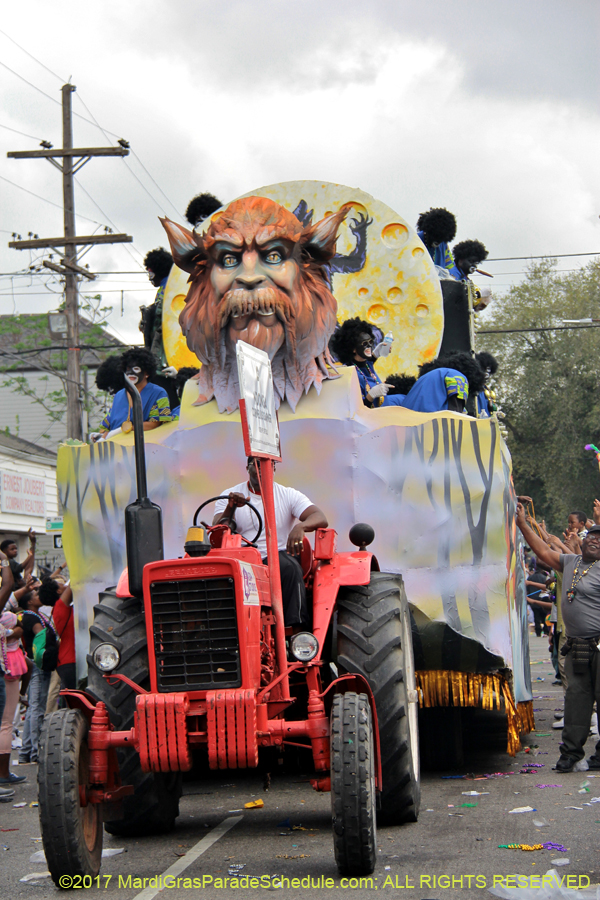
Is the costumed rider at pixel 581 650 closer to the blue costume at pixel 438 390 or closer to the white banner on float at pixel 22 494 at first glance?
the blue costume at pixel 438 390

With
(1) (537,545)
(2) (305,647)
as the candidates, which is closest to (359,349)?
(1) (537,545)

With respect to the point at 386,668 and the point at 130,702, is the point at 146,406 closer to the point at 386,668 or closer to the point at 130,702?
the point at 130,702

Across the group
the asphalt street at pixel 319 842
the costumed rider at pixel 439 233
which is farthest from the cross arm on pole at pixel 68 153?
the asphalt street at pixel 319 842

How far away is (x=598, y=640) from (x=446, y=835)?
9.88 ft

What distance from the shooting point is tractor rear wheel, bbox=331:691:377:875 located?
15.8 ft

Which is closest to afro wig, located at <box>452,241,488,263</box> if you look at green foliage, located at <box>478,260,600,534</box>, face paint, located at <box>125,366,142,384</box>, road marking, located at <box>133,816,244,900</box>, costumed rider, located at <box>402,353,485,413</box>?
costumed rider, located at <box>402,353,485,413</box>

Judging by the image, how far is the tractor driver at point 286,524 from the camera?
5.86 meters

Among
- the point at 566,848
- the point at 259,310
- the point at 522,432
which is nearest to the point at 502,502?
the point at 259,310

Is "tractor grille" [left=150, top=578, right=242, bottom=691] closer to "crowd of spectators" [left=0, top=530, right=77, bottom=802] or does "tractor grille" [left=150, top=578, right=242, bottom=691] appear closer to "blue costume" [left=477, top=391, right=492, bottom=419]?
"crowd of spectators" [left=0, top=530, right=77, bottom=802]

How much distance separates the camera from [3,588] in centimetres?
855

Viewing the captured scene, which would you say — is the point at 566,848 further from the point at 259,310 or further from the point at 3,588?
the point at 3,588

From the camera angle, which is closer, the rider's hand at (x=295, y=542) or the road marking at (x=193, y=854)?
the road marking at (x=193, y=854)

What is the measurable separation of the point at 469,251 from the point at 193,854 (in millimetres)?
7351

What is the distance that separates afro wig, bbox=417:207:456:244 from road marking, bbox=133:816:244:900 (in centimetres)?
625
